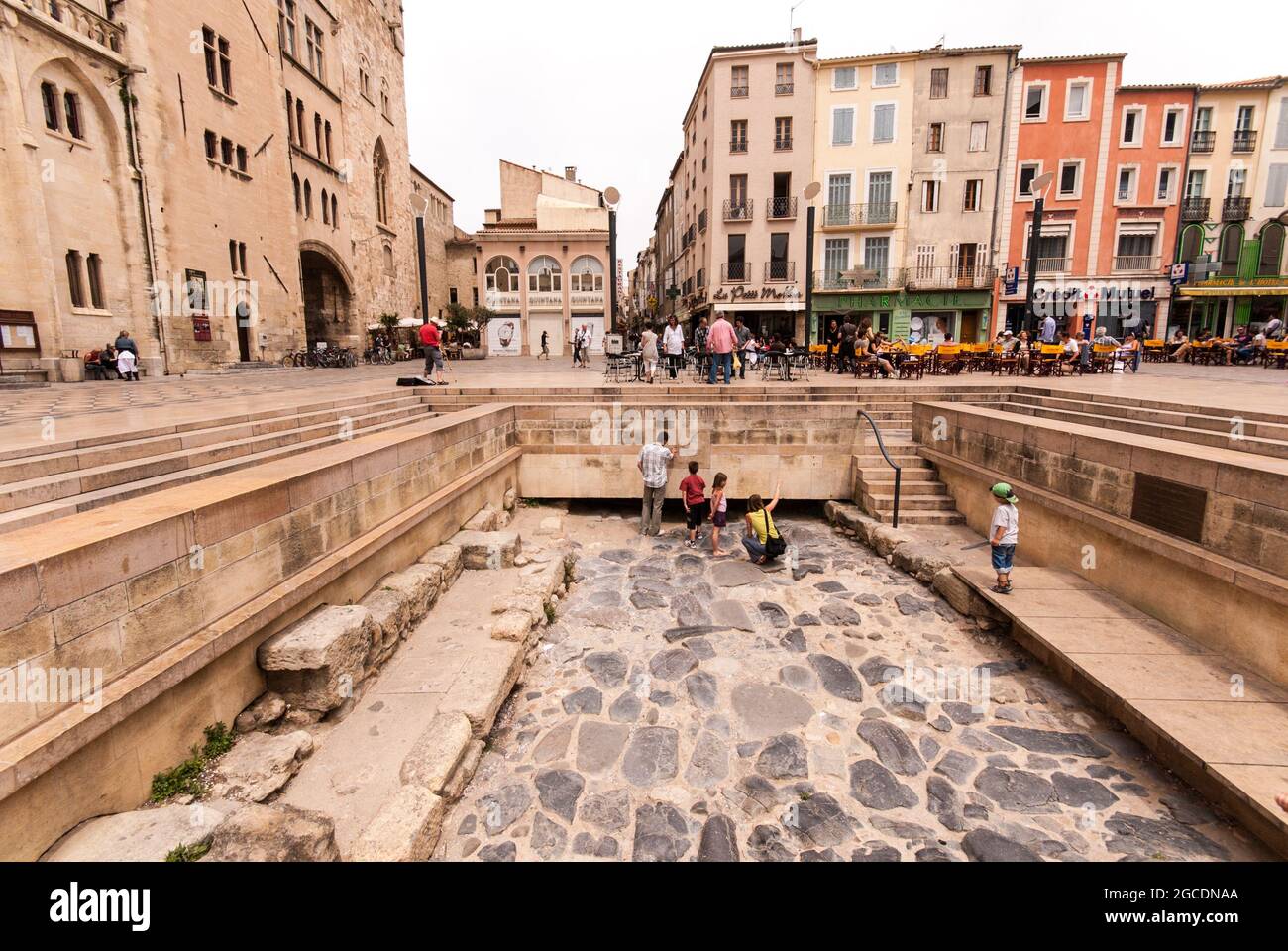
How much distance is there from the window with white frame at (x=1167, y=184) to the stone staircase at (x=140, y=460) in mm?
36308

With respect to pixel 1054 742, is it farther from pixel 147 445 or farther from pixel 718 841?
pixel 147 445

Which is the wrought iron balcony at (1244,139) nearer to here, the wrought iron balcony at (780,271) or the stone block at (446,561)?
the wrought iron balcony at (780,271)

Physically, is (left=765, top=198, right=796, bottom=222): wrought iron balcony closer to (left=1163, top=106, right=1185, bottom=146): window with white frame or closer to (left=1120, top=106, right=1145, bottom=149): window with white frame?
(left=1120, top=106, right=1145, bottom=149): window with white frame

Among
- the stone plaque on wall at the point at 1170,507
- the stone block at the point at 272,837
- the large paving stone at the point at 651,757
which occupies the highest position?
the stone plaque on wall at the point at 1170,507

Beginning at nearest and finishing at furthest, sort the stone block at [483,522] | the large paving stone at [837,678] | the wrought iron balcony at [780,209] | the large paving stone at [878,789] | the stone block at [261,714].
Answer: the stone block at [261,714]
the large paving stone at [878,789]
the large paving stone at [837,678]
the stone block at [483,522]
the wrought iron balcony at [780,209]

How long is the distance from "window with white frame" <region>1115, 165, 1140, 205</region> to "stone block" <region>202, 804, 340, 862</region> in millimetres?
37281

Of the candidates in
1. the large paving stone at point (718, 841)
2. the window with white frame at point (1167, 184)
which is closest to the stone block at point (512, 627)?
the large paving stone at point (718, 841)

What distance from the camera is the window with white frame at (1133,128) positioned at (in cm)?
2745

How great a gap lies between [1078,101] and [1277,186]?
10666 millimetres

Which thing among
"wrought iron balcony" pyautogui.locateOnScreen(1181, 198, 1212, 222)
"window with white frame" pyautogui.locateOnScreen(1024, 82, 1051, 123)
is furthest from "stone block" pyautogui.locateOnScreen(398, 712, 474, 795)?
"wrought iron balcony" pyautogui.locateOnScreen(1181, 198, 1212, 222)
